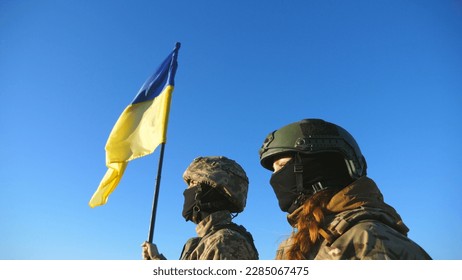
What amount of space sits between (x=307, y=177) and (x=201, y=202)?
296cm

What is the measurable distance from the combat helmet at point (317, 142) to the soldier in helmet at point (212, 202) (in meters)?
1.94

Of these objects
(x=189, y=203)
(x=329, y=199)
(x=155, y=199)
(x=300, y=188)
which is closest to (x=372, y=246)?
(x=329, y=199)

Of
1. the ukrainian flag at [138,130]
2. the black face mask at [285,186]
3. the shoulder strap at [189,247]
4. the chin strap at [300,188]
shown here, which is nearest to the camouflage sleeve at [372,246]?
the chin strap at [300,188]

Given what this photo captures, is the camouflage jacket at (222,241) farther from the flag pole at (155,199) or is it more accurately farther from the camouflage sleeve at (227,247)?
the flag pole at (155,199)

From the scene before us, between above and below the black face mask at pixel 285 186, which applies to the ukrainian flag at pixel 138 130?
above

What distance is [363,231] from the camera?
272cm

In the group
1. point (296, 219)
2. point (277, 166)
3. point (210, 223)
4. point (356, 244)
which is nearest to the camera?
point (356, 244)

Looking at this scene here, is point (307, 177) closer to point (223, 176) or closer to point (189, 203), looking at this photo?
point (223, 176)

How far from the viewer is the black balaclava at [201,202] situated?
6254mm

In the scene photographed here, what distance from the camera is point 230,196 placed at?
6.41 meters

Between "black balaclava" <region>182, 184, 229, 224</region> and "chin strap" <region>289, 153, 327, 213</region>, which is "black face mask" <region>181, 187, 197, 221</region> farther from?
"chin strap" <region>289, 153, 327, 213</region>
